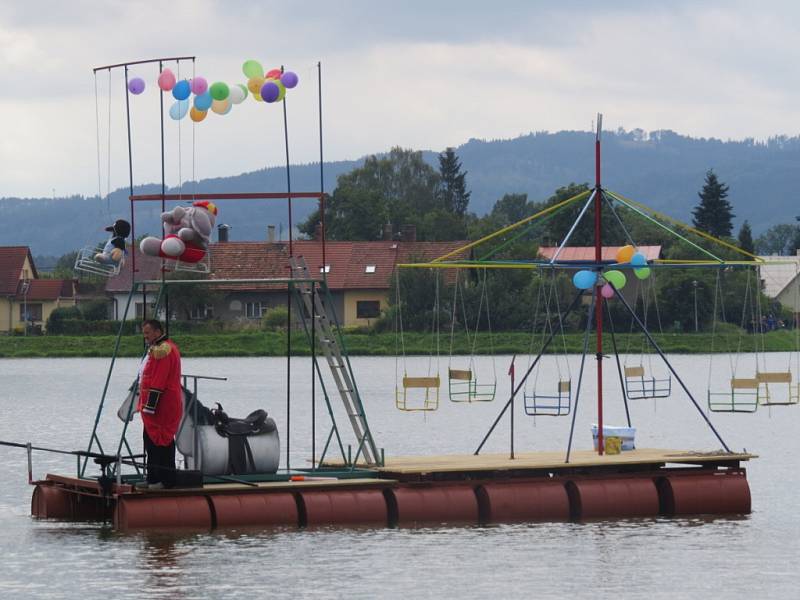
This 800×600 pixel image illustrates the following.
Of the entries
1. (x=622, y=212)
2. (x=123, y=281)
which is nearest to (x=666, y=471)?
(x=123, y=281)

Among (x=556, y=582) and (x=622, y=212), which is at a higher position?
(x=622, y=212)

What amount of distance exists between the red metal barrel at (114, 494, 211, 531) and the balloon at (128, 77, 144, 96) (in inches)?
215

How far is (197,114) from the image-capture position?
24625 millimetres

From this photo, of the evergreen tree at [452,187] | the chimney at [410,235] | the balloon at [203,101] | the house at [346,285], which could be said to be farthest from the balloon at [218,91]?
the evergreen tree at [452,187]

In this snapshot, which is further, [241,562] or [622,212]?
[622,212]

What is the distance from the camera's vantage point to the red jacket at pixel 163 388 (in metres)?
23.0

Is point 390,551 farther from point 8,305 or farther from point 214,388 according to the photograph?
point 8,305

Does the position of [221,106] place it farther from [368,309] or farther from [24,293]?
[24,293]

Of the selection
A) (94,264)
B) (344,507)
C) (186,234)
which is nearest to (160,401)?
(186,234)

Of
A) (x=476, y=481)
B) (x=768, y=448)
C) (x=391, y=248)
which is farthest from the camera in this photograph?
(x=391, y=248)

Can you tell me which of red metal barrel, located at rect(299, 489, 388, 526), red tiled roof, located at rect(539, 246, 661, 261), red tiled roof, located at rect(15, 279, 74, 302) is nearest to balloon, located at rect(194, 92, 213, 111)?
red metal barrel, located at rect(299, 489, 388, 526)

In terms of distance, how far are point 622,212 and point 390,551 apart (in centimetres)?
10464

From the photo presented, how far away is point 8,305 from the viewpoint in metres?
117

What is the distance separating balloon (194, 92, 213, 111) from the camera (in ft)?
80.0
